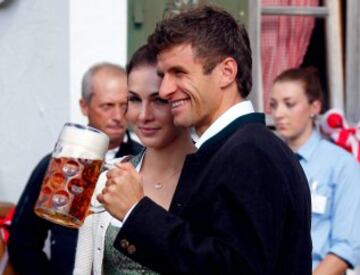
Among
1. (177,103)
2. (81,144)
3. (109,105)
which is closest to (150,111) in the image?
(177,103)

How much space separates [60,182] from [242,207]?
0.43 metres

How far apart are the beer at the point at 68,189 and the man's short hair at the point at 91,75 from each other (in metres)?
2.04

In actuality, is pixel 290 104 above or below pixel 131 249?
above

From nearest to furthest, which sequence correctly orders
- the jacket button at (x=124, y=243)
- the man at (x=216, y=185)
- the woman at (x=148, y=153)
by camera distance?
the man at (x=216, y=185), the jacket button at (x=124, y=243), the woman at (x=148, y=153)

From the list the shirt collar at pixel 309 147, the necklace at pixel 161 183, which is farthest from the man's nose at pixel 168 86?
the shirt collar at pixel 309 147

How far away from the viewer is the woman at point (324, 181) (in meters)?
4.58

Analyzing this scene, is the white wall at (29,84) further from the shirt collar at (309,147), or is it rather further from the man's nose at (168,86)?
the man's nose at (168,86)

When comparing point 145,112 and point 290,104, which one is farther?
point 290,104

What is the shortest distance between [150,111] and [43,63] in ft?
6.53

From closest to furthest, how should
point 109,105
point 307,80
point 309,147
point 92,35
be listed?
point 109,105 < point 309,147 < point 92,35 < point 307,80

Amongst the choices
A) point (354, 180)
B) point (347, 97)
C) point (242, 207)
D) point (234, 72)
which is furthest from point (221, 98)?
point (347, 97)

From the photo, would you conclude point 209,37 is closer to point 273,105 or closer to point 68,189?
point 68,189

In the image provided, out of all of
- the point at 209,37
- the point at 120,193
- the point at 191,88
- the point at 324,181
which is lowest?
the point at 324,181

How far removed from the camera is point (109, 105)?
4.60 meters
